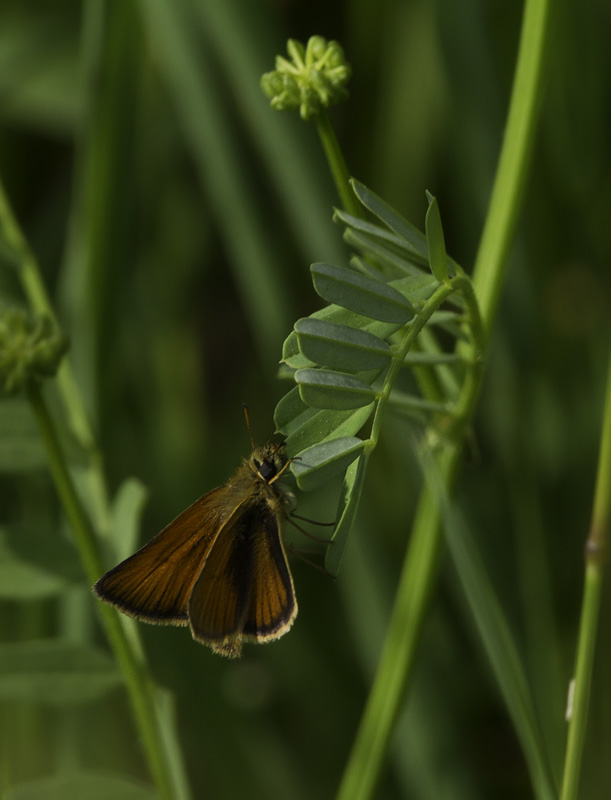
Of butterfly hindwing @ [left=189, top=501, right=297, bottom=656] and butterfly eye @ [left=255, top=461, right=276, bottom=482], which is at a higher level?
butterfly eye @ [left=255, top=461, right=276, bottom=482]

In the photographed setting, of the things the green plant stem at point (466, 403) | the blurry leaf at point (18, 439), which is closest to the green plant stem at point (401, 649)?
the green plant stem at point (466, 403)

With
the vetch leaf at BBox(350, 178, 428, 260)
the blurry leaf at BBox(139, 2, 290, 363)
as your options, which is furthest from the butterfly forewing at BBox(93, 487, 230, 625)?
the blurry leaf at BBox(139, 2, 290, 363)

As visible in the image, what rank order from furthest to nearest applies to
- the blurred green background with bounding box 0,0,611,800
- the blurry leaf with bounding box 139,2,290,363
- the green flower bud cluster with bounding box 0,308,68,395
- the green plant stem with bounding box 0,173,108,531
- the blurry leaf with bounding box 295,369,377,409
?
the blurry leaf with bounding box 139,2,290,363 → the blurred green background with bounding box 0,0,611,800 → the green plant stem with bounding box 0,173,108,531 → the green flower bud cluster with bounding box 0,308,68,395 → the blurry leaf with bounding box 295,369,377,409

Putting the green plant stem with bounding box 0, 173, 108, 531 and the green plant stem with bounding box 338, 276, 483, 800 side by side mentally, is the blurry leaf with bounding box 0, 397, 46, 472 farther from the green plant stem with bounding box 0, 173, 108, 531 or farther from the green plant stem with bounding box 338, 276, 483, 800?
the green plant stem with bounding box 338, 276, 483, 800

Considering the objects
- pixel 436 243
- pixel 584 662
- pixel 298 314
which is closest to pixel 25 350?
pixel 436 243

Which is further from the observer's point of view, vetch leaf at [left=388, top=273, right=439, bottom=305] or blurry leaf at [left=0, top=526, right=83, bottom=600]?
blurry leaf at [left=0, top=526, right=83, bottom=600]

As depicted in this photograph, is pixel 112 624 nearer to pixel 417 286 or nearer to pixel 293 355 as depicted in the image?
pixel 293 355

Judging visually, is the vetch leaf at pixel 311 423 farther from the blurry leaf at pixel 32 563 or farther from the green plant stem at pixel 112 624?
the blurry leaf at pixel 32 563
